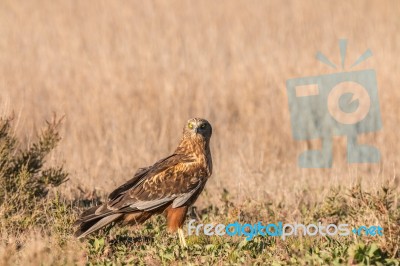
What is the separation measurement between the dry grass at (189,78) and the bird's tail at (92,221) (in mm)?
1932

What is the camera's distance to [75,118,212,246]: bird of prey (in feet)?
21.7

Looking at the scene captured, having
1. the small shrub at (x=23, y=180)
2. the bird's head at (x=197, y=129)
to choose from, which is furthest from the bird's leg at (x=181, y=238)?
the small shrub at (x=23, y=180)

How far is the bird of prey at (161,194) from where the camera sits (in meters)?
6.63

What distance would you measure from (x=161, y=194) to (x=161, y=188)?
0.06 m

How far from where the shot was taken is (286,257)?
6.10 m

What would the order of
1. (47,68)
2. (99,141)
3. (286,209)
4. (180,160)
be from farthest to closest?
(47,68) → (99,141) → (286,209) → (180,160)

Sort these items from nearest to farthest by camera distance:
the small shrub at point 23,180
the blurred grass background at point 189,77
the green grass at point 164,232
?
the green grass at point 164,232
the small shrub at point 23,180
the blurred grass background at point 189,77

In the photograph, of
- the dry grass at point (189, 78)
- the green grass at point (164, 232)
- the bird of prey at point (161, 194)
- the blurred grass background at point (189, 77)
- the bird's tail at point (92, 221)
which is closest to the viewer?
the green grass at point (164, 232)

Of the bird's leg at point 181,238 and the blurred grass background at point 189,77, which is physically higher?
the blurred grass background at point 189,77

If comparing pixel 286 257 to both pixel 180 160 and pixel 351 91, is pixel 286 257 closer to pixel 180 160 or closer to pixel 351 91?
pixel 180 160

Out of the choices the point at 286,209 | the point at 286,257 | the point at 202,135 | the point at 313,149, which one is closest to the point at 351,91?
the point at 313,149

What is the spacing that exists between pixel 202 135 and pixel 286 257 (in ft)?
5.56

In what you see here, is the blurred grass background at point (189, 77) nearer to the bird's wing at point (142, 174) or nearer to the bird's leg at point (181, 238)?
the bird's wing at point (142, 174)

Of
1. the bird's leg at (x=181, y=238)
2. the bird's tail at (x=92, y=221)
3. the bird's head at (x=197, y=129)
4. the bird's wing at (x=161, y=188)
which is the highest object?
the bird's head at (x=197, y=129)
